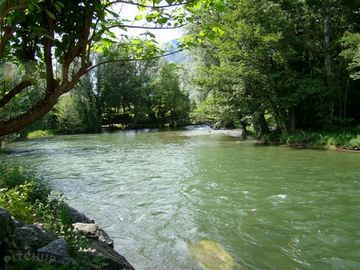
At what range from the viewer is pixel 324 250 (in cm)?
802

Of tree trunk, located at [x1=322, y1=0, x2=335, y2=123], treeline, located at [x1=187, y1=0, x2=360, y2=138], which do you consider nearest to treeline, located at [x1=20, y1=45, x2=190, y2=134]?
treeline, located at [x1=187, y1=0, x2=360, y2=138]

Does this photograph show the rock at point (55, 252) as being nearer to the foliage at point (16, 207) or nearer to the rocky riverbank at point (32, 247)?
the rocky riverbank at point (32, 247)

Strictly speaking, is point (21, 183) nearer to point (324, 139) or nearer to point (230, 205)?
point (230, 205)

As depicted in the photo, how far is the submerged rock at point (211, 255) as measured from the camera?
23.8 feet

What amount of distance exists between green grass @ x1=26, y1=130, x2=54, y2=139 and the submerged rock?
41.8 metres

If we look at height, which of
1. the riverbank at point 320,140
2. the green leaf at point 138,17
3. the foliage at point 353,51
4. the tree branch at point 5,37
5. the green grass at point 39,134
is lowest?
the green grass at point 39,134

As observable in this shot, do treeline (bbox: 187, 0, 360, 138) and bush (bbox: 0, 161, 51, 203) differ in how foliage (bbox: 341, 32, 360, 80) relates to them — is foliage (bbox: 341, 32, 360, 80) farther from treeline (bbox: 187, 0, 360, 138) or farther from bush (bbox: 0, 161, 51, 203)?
bush (bbox: 0, 161, 51, 203)

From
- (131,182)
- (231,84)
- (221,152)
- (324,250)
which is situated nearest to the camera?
(324,250)

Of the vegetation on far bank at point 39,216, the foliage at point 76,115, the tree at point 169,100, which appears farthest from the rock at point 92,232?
the tree at point 169,100

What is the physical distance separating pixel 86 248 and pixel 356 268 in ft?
16.3

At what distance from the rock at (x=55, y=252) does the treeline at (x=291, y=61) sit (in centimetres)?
2331

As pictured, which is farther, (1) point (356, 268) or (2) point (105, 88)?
(2) point (105, 88)

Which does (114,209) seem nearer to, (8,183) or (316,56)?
(8,183)

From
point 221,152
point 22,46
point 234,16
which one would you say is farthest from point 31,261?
point 234,16
